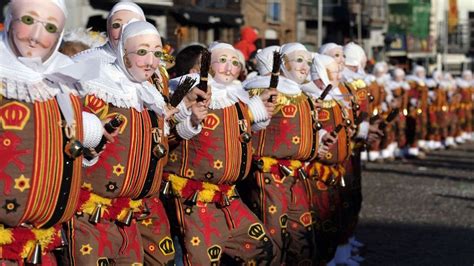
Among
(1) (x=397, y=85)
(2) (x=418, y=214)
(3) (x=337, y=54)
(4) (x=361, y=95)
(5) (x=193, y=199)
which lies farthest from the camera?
(1) (x=397, y=85)

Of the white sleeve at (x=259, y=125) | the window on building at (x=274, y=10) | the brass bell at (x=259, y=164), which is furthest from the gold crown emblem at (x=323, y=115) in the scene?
the window on building at (x=274, y=10)

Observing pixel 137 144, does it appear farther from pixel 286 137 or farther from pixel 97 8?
pixel 97 8

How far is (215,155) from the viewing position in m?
5.34

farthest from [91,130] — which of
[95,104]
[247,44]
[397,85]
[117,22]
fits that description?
[397,85]

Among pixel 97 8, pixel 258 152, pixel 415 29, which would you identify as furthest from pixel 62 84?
pixel 415 29

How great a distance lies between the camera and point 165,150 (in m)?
4.65

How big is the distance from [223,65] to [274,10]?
2769 cm

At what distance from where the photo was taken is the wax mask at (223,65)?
18.2 ft

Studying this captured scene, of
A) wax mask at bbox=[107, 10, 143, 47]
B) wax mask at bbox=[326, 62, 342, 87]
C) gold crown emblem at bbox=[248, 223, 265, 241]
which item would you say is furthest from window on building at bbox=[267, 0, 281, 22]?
wax mask at bbox=[107, 10, 143, 47]

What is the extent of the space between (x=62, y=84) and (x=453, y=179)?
11269 millimetres

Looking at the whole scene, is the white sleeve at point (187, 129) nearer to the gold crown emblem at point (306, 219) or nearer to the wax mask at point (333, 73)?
the gold crown emblem at point (306, 219)

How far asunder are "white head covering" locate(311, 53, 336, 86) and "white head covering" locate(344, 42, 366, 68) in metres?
2.27

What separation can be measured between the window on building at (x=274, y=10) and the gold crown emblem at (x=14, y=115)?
95.1 feet

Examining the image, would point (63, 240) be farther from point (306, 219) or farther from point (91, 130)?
point (306, 219)
